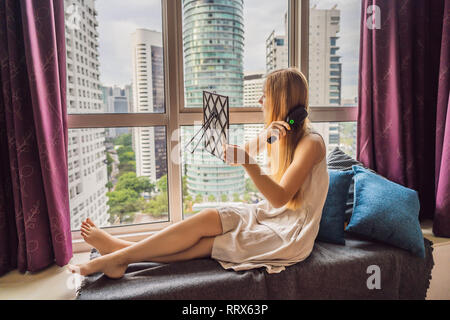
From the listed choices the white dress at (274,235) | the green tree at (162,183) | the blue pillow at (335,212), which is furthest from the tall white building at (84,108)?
the blue pillow at (335,212)

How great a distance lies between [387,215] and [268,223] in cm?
56

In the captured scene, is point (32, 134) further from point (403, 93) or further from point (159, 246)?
point (403, 93)

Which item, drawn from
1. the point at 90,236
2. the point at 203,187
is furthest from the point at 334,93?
the point at 90,236

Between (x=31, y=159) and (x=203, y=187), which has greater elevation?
(x=31, y=159)

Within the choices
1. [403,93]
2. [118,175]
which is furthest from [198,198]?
[403,93]

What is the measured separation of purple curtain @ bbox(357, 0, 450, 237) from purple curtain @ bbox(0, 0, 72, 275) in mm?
1719

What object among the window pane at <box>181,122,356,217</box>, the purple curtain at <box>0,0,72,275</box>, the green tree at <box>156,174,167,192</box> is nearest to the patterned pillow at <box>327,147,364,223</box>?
the window pane at <box>181,122,356,217</box>

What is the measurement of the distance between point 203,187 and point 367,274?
1044mm

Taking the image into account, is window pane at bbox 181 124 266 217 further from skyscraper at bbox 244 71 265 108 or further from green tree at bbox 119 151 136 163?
green tree at bbox 119 151 136 163

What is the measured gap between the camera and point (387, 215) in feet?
4.72

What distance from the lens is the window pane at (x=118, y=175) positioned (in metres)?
1.74

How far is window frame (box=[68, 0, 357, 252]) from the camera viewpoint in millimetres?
1732

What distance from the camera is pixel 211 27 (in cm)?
186
